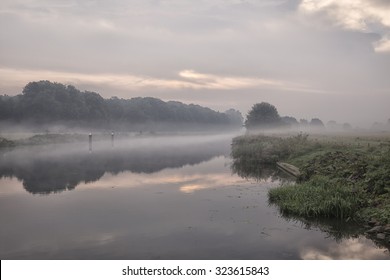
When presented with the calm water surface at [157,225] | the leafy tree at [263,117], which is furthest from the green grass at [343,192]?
the leafy tree at [263,117]

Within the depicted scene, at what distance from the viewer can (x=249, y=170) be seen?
34156 millimetres

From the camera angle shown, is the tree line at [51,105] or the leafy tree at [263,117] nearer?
the tree line at [51,105]

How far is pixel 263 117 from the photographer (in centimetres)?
12131

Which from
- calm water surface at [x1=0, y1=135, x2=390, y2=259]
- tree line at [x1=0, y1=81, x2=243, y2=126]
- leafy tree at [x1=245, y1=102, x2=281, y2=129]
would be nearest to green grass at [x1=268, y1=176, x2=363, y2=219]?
calm water surface at [x1=0, y1=135, x2=390, y2=259]

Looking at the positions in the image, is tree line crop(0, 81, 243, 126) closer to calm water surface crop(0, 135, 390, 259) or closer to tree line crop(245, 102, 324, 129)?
tree line crop(245, 102, 324, 129)

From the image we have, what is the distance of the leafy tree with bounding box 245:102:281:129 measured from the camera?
122m

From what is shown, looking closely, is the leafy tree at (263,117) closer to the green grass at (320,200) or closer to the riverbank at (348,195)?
the riverbank at (348,195)

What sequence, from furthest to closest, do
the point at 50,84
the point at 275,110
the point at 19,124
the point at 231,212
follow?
the point at 275,110 < the point at 50,84 < the point at 19,124 < the point at 231,212

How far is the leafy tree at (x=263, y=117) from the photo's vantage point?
122 meters

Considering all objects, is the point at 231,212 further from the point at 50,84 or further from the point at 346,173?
the point at 50,84

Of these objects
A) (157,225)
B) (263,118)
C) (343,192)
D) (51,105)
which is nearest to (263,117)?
(263,118)

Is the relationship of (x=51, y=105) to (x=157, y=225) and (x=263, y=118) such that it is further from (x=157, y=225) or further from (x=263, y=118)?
(x=157, y=225)
